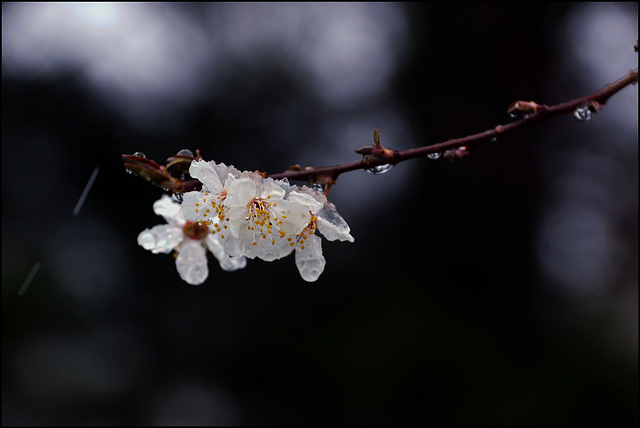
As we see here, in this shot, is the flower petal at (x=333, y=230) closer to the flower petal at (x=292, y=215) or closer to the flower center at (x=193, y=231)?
the flower petal at (x=292, y=215)

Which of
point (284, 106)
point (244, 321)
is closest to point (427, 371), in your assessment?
point (244, 321)

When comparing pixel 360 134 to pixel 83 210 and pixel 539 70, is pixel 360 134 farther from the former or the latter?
pixel 83 210

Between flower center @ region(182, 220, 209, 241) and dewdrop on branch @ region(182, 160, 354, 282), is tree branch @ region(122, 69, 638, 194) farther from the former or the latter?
flower center @ region(182, 220, 209, 241)

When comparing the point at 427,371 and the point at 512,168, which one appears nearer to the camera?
the point at 427,371

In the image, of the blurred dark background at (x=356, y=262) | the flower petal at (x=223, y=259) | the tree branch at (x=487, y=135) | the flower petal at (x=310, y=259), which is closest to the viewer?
the tree branch at (x=487, y=135)

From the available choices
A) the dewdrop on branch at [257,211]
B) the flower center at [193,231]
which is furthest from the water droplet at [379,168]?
the flower center at [193,231]

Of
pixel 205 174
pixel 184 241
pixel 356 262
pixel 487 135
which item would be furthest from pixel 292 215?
pixel 356 262

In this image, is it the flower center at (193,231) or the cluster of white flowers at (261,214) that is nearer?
the cluster of white flowers at (261,214)
